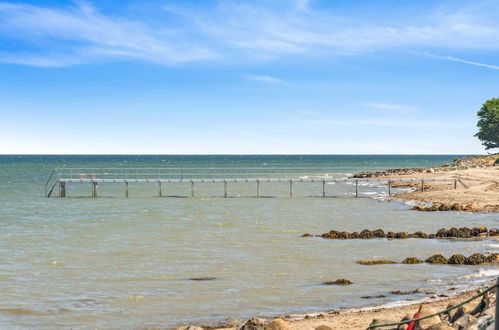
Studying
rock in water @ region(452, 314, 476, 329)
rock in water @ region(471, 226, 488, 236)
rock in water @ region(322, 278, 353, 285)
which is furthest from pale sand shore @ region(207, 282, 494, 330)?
rock in water @ region(471, 226, 488, 236)

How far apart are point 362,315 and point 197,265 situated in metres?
9.71

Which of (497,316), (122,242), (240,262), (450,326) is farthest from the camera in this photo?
(122,242)

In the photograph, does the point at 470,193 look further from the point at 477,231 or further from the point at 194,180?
the point at 194,180

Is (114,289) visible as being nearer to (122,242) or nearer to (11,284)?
(11,284)

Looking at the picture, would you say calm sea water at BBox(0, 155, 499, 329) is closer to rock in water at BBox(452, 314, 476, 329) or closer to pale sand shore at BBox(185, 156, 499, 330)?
pale sand shore at BBox(185, 156, 499, 330)

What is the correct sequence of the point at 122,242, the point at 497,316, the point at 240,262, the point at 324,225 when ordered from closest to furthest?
the point at 497,316 < the point at 240,262 < the point at 122,242 < the point at 324,225

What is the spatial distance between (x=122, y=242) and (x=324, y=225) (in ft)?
45.1

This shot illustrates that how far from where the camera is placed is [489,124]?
109500 mm

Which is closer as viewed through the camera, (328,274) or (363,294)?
(363,294)

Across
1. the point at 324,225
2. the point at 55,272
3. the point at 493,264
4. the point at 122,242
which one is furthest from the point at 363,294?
the point at 324,225

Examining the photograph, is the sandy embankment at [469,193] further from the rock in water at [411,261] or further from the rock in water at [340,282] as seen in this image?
the rock in water at [340,282]

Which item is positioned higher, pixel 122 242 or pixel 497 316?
pixel 497 316

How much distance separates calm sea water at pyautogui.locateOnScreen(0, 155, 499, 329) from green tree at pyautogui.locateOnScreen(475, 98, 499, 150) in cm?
7292

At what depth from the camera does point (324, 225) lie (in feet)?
123
